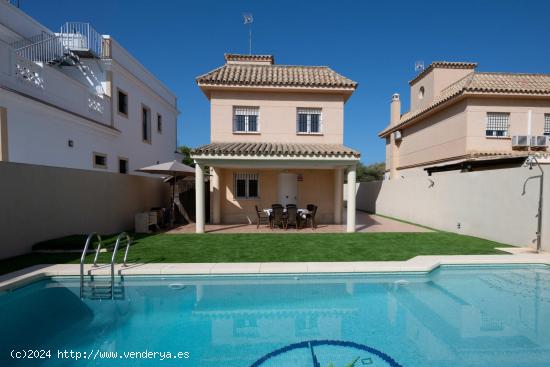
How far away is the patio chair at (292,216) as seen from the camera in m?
13.0

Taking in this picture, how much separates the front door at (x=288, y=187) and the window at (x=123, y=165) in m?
10.7

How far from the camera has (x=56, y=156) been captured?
12.3m

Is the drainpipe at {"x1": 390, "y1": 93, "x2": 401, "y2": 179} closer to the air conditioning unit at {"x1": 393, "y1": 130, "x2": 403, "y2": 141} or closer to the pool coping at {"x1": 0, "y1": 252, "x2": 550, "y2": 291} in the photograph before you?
the air conditioning unit at {"x1": 393, "y1": 130, "x2": 403, "y2": 141}

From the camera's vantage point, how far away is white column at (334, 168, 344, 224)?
15.1m

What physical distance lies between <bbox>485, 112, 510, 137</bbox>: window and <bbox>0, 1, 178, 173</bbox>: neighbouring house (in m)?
23.5

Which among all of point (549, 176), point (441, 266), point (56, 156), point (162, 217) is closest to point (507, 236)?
point (549, 176)

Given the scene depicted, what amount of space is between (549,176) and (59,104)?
20.6 m

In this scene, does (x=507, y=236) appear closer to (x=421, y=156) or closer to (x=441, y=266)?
(x=441, y=266)

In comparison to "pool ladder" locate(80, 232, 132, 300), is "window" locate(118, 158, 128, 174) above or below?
above

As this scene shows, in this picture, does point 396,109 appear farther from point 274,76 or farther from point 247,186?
point 247,186

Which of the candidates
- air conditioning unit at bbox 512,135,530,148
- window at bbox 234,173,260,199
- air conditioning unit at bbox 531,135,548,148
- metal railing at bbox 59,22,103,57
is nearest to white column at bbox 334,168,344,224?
window at bbox 234,173,260,199

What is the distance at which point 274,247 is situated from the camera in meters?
9.65

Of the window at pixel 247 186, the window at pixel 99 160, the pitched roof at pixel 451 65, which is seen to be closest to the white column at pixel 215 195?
the window at pixel 247 186

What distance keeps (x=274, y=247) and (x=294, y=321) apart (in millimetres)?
4364
